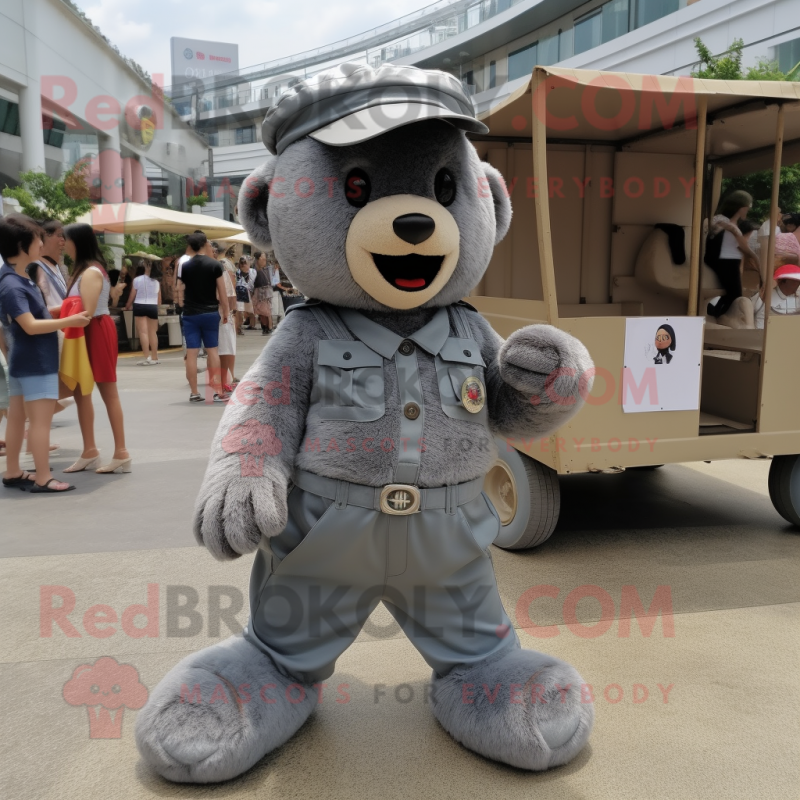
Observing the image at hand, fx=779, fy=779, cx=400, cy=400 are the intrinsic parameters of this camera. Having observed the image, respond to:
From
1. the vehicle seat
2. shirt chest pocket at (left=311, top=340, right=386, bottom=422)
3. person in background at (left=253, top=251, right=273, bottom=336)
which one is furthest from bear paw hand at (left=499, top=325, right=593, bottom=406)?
person in background at (left=253, top=251, right=273, bottom=336)

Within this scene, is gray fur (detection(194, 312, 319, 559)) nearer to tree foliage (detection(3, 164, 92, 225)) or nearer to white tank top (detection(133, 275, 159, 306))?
white tank top (detection(133, 275, 159, 306))

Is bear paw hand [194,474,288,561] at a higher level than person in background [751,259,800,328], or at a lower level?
lower

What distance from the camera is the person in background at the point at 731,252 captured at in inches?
201

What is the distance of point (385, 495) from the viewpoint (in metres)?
2.00

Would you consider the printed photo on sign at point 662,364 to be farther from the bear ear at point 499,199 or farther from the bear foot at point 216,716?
the bear foot at point 216,716

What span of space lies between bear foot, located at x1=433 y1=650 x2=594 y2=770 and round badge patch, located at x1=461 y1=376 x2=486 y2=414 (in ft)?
2.32

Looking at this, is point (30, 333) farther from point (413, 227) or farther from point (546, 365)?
point (546, 365)

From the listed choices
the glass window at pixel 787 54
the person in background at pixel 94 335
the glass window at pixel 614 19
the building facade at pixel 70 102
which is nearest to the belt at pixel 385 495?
the person in background at pixel 94 335

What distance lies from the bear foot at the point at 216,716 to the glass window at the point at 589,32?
29.0 metres

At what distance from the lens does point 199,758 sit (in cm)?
191

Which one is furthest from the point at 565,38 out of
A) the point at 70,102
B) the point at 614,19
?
the point at 70,102

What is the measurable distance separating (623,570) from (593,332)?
1095mm

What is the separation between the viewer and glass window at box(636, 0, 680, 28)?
78.2ft

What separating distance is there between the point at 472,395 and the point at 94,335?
3.85 meters
